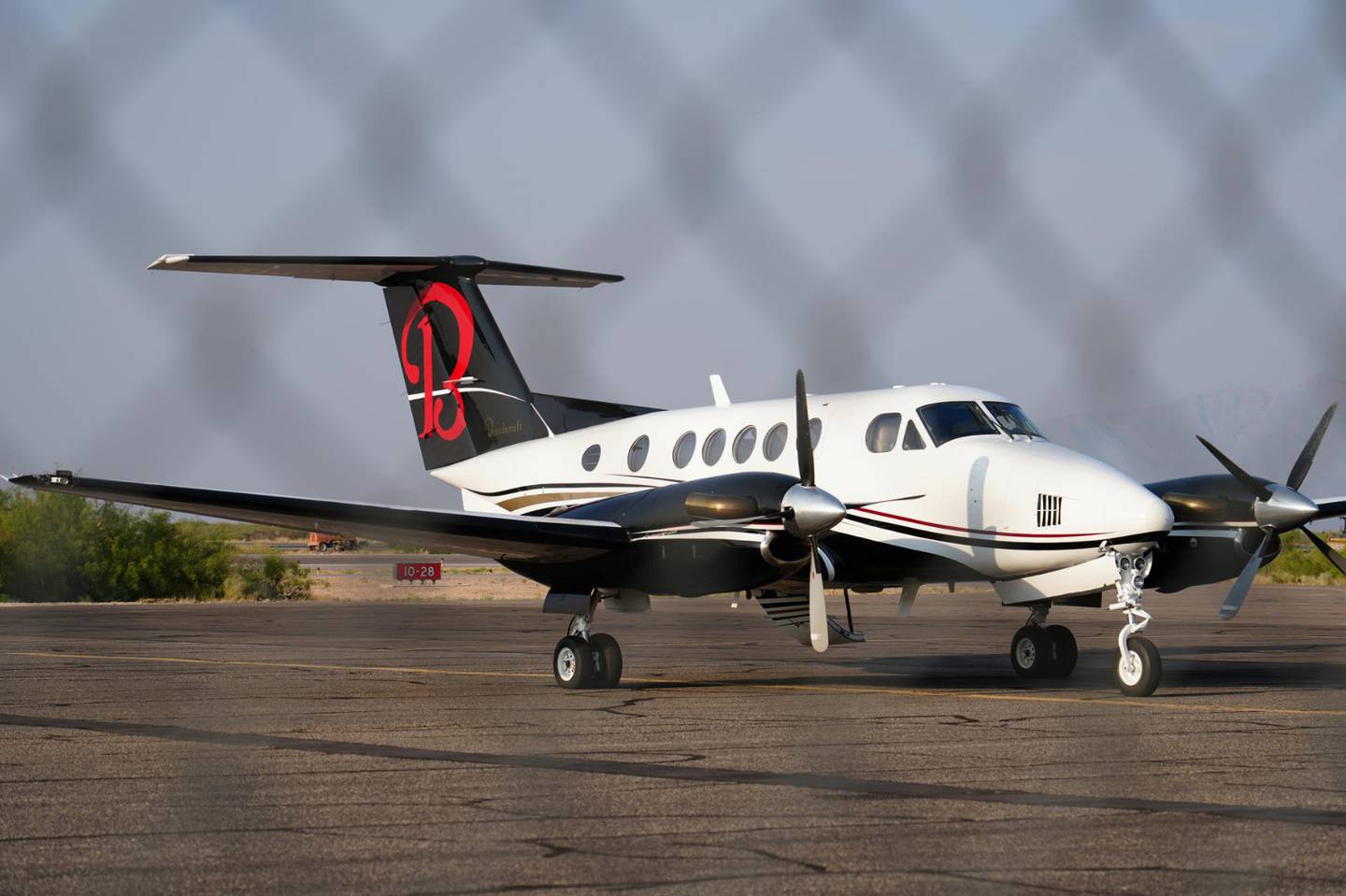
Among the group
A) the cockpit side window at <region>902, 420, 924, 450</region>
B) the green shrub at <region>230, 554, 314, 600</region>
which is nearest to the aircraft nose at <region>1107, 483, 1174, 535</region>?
the cockpit side window at <region>902, 420, 924, 450</region>

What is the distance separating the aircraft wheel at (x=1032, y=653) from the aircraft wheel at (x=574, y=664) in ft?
15.5

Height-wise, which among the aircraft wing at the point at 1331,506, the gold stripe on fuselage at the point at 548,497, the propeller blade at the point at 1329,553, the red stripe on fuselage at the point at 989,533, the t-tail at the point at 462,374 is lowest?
the propeller blade at the point at 1329,553

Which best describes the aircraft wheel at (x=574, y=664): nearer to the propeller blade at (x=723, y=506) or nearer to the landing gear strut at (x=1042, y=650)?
the propeller blade at (x=723, y=506)

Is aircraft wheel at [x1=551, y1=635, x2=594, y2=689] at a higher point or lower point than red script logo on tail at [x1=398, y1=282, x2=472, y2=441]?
lower

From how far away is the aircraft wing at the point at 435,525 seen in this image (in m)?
14.6

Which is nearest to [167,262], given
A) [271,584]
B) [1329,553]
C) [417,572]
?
[1329,553]

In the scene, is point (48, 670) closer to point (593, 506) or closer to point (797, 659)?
point (593, 506)

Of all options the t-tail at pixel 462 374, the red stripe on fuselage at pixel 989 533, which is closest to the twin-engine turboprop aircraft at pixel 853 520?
the red stripe on fuselage at pixel 989 533

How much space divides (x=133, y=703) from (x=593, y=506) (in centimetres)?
503

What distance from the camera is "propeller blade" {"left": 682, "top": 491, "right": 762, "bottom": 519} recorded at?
1476cm

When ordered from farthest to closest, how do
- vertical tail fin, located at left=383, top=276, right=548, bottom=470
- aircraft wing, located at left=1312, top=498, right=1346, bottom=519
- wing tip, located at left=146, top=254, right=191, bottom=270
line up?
vertical tail fin, located at left=383, top=276, right=548, bottom=470, aircraft wing, located at left=1312, top=498, right=1346, bottom=519, wing tip, located at left=146, top=254, right=191, bottom=270

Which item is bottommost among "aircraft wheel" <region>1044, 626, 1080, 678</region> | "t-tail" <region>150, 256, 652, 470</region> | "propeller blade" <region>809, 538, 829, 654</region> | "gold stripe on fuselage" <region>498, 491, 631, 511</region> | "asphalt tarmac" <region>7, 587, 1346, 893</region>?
"asphalt tarmac" <region>7, 587, 1346, 893</region>

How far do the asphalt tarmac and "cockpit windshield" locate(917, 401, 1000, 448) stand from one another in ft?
8.66

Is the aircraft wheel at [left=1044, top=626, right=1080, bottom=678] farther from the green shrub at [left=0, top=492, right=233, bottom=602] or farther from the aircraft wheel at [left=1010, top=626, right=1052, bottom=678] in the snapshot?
the green shrub at [left=0, top=492, right=233, bottom=602]
